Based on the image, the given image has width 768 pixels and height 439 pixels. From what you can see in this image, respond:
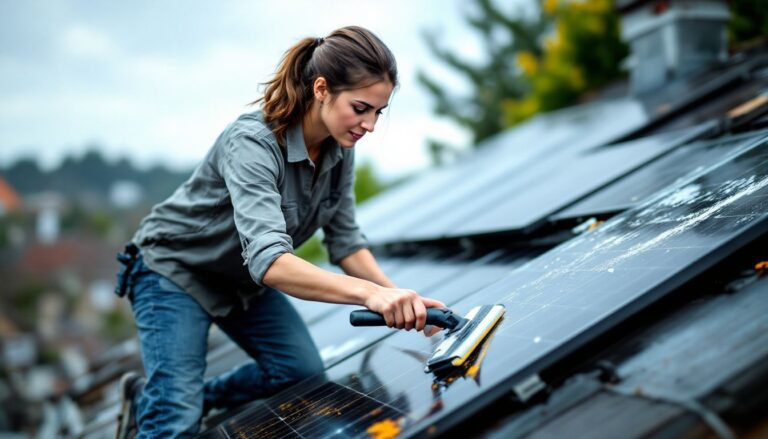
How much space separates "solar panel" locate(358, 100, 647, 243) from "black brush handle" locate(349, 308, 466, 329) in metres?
2.35

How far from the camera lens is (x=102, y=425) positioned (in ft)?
12.8

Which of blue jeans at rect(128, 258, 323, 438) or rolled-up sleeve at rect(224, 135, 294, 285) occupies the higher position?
Answer: rolled-up sleeve at rect(224, 135, 294, 285)

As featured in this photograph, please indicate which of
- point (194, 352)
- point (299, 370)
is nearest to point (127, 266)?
point (194, 352)

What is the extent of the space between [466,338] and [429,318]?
0.16 metres

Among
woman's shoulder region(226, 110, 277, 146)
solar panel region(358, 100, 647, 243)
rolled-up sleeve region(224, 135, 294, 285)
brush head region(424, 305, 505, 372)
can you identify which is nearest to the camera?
brush head region(424, 305, 505, 372)

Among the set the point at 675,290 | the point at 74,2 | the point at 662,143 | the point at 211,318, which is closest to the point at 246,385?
the point at 211,318

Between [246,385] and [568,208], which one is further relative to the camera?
[568,208]

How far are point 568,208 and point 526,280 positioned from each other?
1.03m

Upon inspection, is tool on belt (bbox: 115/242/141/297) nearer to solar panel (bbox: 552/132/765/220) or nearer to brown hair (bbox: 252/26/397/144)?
brown hair (bbox: 252/26/397/144)

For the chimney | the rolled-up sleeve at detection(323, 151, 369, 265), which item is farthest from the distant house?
the rolled-up sleeve at detection(323, 151, 369, 265)

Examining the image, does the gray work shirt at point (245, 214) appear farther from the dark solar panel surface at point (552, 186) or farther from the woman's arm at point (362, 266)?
the dark solar panel surface at point (552, 186)

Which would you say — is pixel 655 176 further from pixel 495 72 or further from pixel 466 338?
pixel 495 72

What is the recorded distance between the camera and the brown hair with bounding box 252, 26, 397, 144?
220 centimetres

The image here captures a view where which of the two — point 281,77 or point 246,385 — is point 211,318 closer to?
point 246,385
